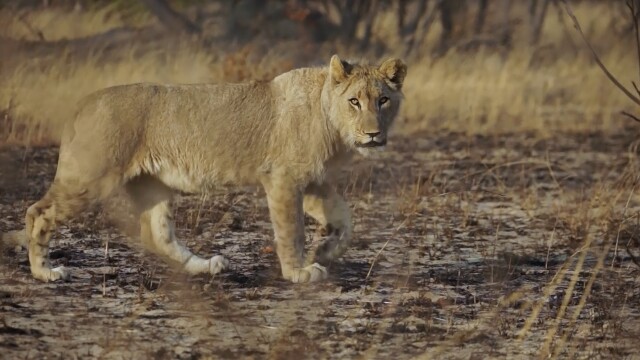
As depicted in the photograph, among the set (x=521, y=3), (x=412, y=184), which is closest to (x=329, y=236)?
(x=412, y=184)

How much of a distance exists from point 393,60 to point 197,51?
34.2 ft

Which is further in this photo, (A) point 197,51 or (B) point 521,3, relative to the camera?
(B) point 521,3

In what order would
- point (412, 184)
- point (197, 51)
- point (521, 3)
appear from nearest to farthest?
point (412, 184) < point (197, 51) < point (521, 3)

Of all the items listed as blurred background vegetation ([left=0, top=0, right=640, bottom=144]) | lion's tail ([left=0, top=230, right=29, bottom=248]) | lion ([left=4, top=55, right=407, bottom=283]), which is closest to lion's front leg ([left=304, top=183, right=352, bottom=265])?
lion ([left=4, top=55, right=407, bottom=283])

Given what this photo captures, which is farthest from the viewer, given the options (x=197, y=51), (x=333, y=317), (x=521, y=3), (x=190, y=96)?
(x=521, y=3)

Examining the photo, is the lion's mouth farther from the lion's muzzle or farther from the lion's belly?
the lion's belly

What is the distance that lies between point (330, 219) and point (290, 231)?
1.32ft

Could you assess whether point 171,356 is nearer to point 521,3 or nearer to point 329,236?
point 329,236

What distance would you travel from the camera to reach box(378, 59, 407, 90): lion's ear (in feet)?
24.3

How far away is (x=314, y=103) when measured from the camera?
740cm

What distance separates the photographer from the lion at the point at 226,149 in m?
7.04

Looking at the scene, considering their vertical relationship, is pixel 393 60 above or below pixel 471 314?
above

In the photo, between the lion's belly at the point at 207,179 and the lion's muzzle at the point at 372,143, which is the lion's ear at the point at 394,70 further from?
the lion's belly at the point at 207,179

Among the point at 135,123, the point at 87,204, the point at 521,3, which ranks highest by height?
the point at 521,3
